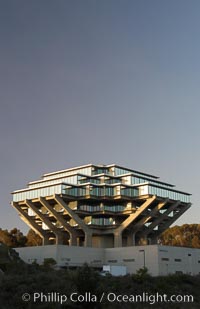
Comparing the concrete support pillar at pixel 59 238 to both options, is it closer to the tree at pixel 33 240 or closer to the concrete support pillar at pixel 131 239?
the concrete support pillar at pixel 131 239

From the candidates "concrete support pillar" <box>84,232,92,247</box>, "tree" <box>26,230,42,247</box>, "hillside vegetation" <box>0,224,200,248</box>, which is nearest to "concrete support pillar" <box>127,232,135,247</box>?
"concrete support pillar" <box>84,232,92,247</box>

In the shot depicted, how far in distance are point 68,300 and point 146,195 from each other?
220 ft

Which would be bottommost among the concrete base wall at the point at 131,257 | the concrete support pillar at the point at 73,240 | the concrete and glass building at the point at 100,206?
the concrete base wall at the point at 131,257

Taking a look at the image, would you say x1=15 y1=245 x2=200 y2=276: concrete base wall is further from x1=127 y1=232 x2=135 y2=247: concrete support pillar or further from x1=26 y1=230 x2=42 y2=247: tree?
x1=26 y1=230 x2=42 y2=247: tree

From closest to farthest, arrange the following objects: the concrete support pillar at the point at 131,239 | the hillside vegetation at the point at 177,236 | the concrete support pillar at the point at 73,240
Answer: the concrete support pillar at the point at 73,240, the concrete support pillar at the point at 131,239, the hillside vegetation at the point at 177,236

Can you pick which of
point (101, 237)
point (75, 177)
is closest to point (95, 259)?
point (101, 237)

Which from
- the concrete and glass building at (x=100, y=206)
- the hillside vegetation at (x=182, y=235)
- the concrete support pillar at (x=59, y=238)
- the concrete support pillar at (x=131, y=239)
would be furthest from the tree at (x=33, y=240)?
the hillside vegetation at (x=182, y=235)

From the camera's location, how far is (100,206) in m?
100

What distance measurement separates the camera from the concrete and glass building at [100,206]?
322 feet

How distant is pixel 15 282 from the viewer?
36.1m

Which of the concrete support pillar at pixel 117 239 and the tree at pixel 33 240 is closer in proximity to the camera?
the concrete support pillar at pixel 117 239

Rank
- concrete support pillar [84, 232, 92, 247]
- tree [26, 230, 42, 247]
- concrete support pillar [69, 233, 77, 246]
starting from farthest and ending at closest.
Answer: tree [26, 230, 42, 247]
concrete support pillar [69, 233, 77, 246]
concrete support pillar [84, 232, 92, 247]

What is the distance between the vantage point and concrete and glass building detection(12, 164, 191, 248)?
98125 mm

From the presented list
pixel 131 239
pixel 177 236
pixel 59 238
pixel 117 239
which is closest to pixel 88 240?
pixel 117 239
